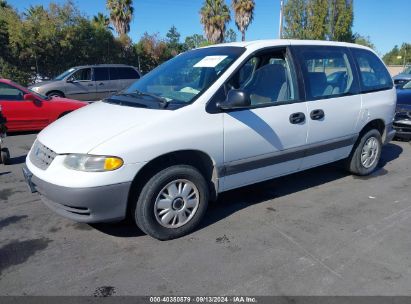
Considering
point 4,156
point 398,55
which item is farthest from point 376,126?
point 398,55

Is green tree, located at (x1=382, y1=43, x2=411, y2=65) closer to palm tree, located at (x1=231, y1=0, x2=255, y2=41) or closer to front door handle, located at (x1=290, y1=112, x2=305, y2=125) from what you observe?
palm tree, located at (x1=231, y1=0, x2=255, y2=41)

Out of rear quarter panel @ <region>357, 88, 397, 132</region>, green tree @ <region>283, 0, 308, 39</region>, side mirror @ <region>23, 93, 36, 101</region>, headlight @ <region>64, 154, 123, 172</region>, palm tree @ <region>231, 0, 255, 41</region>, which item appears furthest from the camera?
green tree @ <region>283, 0, 308, 39</region>

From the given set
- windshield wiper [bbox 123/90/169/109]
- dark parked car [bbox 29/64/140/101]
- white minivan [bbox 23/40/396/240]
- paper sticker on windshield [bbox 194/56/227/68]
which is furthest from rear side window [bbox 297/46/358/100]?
dark parked car [bbox 29/64/140/101]

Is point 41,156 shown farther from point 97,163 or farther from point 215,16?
point 215,16

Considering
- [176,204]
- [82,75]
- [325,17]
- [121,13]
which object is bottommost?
[176,204]

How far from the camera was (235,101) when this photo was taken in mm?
3508

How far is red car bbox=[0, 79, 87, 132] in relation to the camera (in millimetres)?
8422

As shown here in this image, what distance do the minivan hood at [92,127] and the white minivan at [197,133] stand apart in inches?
0.5

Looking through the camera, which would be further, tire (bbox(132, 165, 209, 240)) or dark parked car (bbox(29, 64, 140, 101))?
dark parked car (bbox(29, 64, 140, 101))

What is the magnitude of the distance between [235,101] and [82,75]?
11646mm

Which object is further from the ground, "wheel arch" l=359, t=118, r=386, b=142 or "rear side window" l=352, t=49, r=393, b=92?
"rear side window" l=352, t=49, r=393, b=92

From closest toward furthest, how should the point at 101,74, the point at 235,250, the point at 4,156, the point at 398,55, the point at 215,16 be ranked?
the point at 235,250 → the point at 4,156 → the point at 101,74 → the point at 215,16 → the point at 398,55

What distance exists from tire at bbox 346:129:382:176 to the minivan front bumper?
11.2ft

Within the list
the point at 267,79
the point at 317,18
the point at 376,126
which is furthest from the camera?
the point at 317,18
